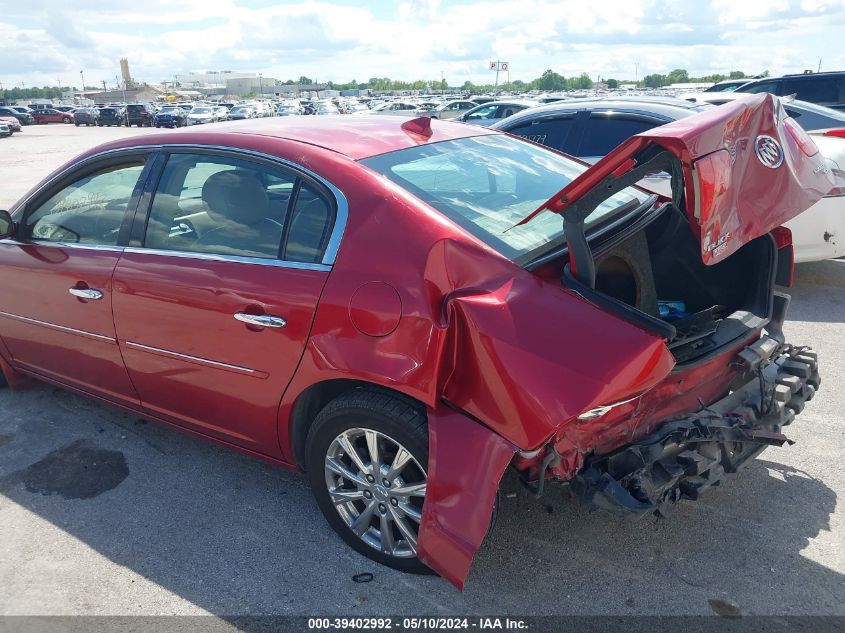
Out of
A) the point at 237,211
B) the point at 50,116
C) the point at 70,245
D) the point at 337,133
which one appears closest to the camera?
the point at 237,211

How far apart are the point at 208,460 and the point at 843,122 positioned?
7.29 meters

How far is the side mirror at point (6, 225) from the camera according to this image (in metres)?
3.77

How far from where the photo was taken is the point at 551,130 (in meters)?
6.82

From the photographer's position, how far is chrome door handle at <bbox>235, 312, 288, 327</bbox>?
2.72 metres

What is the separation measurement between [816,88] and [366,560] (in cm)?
1168

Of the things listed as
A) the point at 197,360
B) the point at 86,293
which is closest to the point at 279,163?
the point at 197,360

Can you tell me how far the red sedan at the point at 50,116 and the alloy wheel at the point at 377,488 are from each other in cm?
5881

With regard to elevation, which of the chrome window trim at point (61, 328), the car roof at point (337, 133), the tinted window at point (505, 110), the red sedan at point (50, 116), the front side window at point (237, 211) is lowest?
the red sedan at point (50, 116)

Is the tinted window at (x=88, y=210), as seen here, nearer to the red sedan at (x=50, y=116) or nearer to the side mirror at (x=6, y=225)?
the side mirror at (x=6, y=225)

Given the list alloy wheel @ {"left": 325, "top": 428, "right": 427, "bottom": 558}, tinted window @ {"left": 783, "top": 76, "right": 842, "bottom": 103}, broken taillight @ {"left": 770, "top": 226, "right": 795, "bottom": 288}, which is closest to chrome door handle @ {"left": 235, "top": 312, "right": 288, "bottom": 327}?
alloy wheel @ {"left": 325, "top": 428, "right": 427, "bottom": 558}

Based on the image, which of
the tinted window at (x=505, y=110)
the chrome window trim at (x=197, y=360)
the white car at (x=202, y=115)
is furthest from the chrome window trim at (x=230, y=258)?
the white car at (x=202, y=115)

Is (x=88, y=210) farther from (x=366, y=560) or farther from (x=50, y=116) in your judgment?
(x=50, y=116)

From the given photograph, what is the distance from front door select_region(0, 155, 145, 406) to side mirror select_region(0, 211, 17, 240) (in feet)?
0.14

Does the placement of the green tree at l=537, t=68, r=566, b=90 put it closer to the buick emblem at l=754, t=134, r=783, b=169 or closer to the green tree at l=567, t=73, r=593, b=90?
the green tree at l=567, t=73, r=593, b=90
